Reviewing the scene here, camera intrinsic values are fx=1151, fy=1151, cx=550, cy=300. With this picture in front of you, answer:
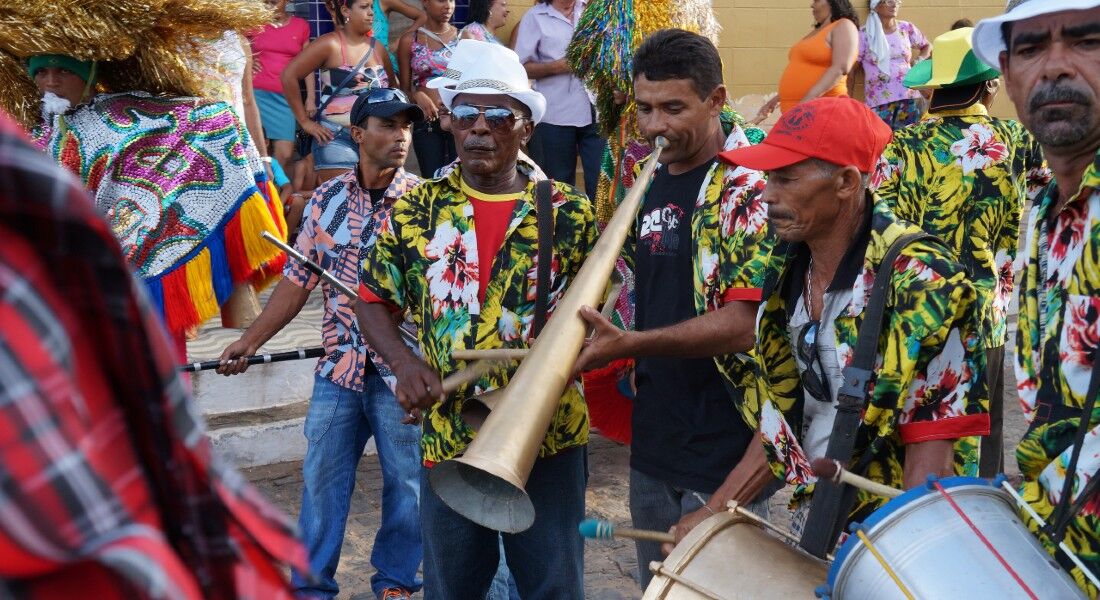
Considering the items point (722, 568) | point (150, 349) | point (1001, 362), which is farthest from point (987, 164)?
point (150, 349)

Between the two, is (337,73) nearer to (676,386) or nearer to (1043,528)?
(676,386)

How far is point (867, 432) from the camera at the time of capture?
2.70m

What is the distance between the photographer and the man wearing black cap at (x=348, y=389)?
4523mm

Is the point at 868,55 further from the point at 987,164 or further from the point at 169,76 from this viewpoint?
the point at 169,76

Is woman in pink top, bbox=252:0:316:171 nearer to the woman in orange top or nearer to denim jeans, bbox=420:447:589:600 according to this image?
the woman in orange top

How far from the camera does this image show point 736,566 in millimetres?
2617

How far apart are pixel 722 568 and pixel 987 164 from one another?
2.74 m

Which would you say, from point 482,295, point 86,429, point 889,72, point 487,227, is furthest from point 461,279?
point 889,72

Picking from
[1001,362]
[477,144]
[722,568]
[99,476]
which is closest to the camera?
[99,476]

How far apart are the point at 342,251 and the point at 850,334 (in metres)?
2.40

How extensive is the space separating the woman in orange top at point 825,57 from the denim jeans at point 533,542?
6286mm

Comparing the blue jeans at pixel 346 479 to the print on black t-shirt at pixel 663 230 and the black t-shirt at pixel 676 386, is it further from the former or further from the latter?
the print on black t-shirt at pixel 663 230

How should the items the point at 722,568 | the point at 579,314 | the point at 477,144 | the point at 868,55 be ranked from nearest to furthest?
the point at 722,568, the point at 579,314, the point at 477,144, the point at 868,55

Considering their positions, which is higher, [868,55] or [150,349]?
[150,349]
